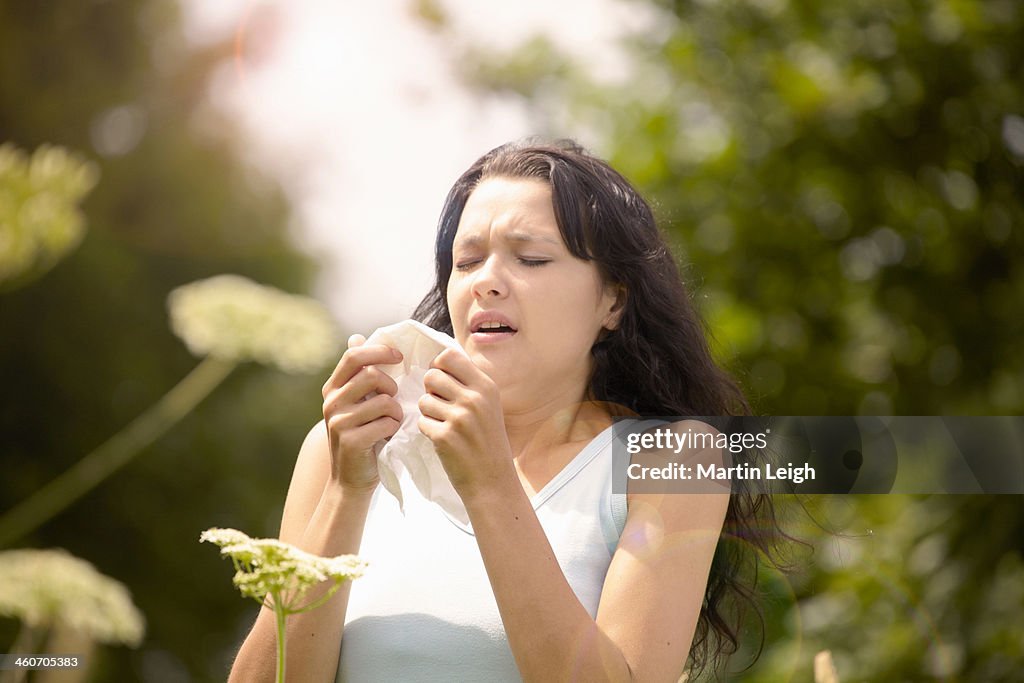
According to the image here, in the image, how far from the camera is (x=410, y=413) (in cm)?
77

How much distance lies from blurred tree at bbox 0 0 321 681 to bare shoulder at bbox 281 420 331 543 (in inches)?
77.8

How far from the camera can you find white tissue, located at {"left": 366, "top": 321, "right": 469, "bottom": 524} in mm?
763

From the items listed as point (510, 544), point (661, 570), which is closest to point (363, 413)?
point (510, 544)

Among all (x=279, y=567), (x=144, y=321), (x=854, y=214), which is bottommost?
(x=279, y=567)

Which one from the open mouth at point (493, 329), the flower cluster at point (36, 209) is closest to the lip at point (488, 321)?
the open mouth at point (493, 329)

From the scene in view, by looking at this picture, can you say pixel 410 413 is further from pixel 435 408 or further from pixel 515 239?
pixel 515 239

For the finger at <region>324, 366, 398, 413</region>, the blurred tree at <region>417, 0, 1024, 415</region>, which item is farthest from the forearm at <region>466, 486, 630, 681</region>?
the blurred tree at <region>417, 0, 1024, 415</region>

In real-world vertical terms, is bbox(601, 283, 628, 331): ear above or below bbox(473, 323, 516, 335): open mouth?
above

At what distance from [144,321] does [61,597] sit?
244 centimetres

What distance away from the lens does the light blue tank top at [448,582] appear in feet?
2.60

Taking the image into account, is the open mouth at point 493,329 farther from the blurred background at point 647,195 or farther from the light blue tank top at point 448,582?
the blurred background at point 647,195

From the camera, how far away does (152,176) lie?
3258mm

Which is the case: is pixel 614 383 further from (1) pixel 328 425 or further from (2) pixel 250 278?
(2) pixel 250 278

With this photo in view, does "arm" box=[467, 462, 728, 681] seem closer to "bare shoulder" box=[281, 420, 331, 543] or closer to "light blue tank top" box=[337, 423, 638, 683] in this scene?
"light blue tank top" box=[337, 423, 638, 683]
